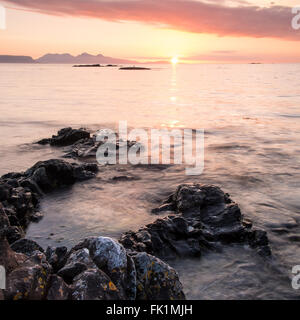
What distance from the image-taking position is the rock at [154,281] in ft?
20.3

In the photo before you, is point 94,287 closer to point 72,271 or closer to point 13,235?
point 72,271

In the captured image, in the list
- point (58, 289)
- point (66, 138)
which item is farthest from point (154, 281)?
point (66, 138)

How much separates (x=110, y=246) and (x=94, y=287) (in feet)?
3.08

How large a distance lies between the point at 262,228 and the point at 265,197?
291 centimetres

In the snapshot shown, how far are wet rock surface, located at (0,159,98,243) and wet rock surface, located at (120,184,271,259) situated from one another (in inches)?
138

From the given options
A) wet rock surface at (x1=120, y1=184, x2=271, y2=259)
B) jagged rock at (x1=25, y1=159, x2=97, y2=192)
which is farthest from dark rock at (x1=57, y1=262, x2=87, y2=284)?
jagged rock at (x1=25, y1=159, x2=97, y2=192)

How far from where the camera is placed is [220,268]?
8.52 meters

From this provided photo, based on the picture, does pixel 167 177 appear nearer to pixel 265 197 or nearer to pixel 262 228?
pixel 265 197

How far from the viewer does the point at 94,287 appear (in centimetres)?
538

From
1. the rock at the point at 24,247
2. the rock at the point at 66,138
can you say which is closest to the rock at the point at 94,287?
the rock at the point at 24,247

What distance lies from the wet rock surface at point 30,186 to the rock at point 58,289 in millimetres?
3923
